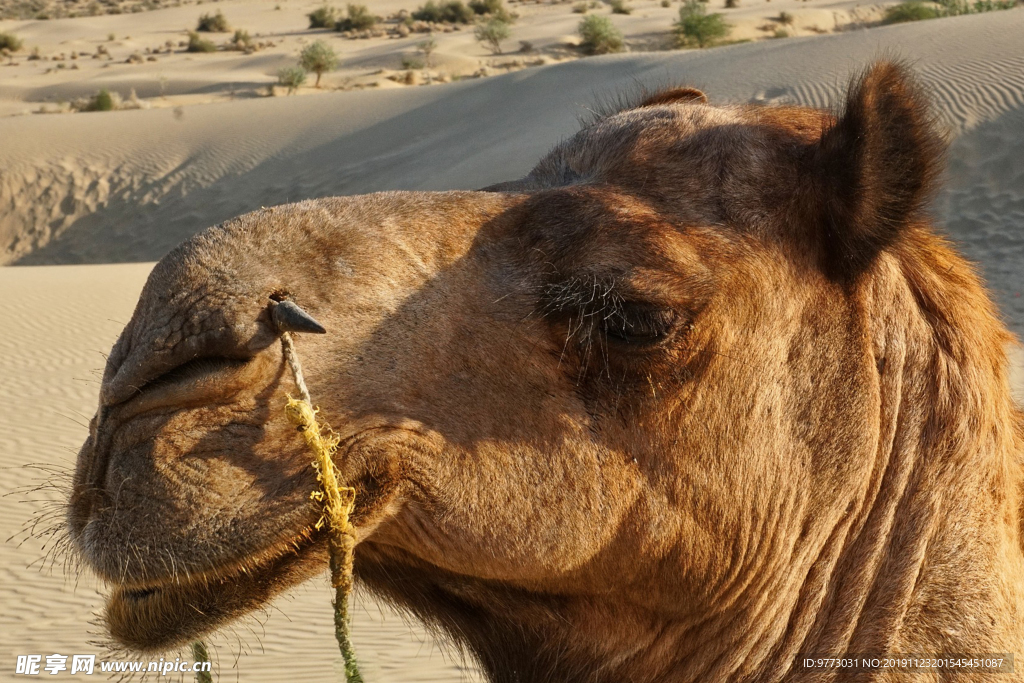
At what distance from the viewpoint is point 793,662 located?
8.21 ft

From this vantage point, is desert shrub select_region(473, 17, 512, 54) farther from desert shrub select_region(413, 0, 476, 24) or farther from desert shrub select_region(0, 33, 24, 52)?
desert shrub select_region(0, 33, 24, 52)

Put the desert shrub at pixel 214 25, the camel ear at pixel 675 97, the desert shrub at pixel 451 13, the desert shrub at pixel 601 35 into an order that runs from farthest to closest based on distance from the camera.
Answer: the desert shrub at pixel 214 25
the desert shrub at pixel 451 13
the desert shrub at pixel 601 35
the camel ear at pixel 675 97

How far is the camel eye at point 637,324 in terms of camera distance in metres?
2.27

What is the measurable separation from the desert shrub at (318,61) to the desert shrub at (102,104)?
7.94 m

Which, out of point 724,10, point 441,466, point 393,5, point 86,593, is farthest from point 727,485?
point 393,5

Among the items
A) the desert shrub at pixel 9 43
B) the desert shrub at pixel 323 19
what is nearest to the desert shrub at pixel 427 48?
the desert shrub at pixel 323 19

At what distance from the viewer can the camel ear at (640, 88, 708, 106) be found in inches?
136

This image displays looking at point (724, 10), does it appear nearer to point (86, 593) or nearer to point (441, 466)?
point (86, 593)

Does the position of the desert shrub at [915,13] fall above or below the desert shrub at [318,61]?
above

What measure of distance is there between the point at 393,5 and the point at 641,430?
65323 millimetres

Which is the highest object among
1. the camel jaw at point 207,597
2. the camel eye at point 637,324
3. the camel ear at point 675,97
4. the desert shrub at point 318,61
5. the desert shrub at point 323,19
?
the camel ear at point 675,97

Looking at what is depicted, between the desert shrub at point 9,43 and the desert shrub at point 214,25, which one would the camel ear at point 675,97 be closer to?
the desert shrub at point 9,43

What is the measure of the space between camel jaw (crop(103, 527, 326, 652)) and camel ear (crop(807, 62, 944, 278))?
149 centimetres

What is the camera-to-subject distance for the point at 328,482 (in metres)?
2.02
